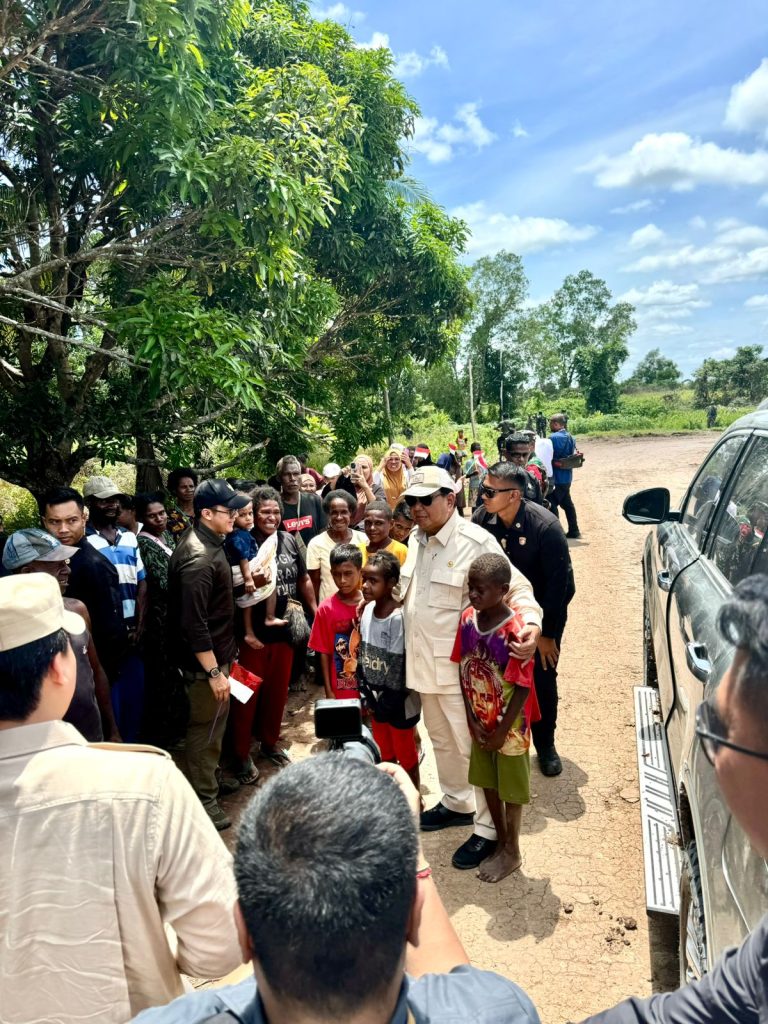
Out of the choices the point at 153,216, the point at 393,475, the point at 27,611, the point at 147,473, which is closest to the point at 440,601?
the point at 27,611

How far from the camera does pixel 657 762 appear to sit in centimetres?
308

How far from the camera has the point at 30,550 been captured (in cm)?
304

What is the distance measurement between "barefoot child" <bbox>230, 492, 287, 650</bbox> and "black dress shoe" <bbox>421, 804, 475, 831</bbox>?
145cm

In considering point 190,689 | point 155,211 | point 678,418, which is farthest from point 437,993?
point 678,418

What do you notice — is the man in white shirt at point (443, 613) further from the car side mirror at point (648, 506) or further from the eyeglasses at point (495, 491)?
the car side mirror at point (648, 506)

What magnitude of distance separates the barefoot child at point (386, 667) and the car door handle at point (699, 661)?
5.39 ft

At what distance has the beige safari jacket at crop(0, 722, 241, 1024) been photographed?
133 centimetres

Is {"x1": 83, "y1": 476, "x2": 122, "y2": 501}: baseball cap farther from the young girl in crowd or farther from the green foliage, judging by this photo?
the green foliage

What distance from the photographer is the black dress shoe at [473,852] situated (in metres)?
3.28

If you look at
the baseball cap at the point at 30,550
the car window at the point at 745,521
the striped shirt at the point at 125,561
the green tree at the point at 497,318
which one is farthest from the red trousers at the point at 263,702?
the green tree at the point at 497,318

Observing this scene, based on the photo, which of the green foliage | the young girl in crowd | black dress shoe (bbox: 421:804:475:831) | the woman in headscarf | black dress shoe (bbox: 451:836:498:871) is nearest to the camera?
black dress shoe (bbox: 451:836:498:871)

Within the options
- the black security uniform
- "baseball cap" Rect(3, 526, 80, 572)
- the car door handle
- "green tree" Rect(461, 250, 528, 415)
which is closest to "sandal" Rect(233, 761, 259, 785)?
the black security uniform

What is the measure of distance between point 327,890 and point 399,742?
2.92 meters

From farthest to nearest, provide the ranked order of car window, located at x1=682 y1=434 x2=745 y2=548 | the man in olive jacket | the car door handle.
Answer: the man in olive jacket
car window, located at x1=682 y1=434 x2=745 y2=548
the car door handle
